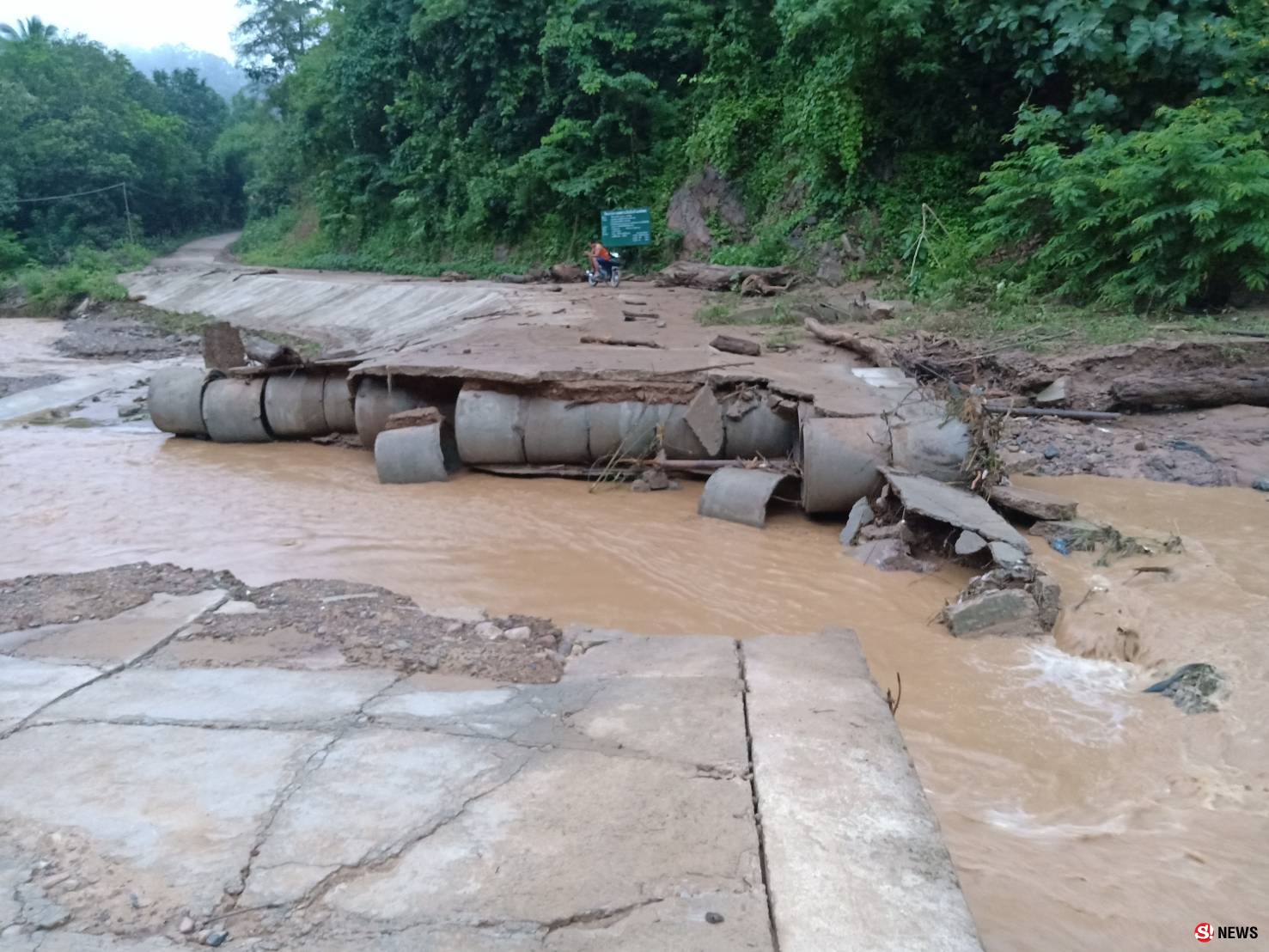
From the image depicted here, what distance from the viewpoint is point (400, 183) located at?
2839 cm

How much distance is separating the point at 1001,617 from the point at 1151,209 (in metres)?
7.59

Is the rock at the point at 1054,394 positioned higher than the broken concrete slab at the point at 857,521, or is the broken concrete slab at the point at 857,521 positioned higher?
the rock at the point at 1054,394

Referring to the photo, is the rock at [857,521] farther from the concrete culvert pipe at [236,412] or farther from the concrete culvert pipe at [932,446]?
the concrete culvert pipe at [236,412]

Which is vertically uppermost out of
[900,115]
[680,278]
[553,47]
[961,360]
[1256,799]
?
[553,47]

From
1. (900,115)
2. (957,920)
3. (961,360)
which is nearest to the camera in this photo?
(957,920)

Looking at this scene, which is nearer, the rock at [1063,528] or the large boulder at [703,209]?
the rock at [1063,528]

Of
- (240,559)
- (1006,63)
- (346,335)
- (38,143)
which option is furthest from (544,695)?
(38,143)

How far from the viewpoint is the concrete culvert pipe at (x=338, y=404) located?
1036 centimetres

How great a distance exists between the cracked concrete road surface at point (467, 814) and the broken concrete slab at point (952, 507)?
8.82ft

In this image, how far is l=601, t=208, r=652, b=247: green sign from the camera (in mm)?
20922

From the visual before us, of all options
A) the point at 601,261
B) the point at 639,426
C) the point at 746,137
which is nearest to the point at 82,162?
the point at 601,261

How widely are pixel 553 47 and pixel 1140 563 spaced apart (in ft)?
68.6

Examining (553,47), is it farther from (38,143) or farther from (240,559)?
(38,143)

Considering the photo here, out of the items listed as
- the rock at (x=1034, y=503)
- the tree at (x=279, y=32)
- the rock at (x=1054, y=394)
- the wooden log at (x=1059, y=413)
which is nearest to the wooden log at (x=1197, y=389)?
the wooden log at (x=1059, y=413)
